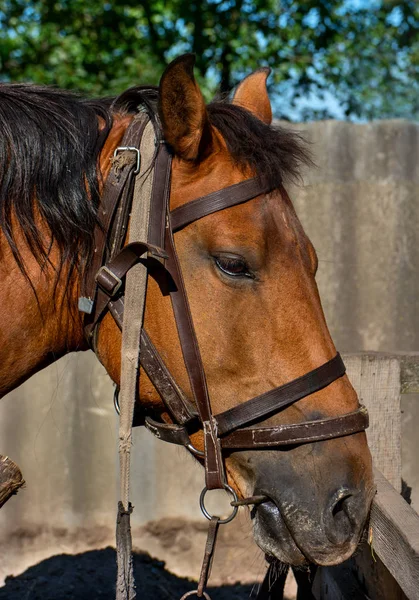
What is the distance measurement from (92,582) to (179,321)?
93.9 inches

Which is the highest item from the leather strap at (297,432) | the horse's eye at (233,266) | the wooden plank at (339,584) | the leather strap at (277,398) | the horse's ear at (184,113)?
the horse's ear at (184,113)

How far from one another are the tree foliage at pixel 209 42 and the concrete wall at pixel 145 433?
2931 millimetres

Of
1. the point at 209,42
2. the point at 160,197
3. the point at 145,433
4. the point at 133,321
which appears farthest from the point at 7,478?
the point at 209,42

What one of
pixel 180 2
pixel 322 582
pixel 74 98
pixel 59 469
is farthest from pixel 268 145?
pixel 180 2

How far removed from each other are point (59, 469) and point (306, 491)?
242 cm

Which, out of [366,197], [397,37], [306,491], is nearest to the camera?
[306,491]

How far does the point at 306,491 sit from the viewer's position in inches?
64.1

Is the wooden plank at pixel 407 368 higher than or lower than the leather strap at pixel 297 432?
lower

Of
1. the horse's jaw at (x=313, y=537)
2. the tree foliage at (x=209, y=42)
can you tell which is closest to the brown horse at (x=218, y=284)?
the horse's jaw at (x=313, y=537)

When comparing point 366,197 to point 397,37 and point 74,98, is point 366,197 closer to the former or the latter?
point 74,98

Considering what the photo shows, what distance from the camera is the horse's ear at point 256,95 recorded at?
7.42ft

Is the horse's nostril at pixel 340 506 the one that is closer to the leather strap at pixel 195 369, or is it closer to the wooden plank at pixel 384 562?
the wooden plank at pixel 384 562

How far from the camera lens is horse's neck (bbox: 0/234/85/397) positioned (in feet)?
5.77

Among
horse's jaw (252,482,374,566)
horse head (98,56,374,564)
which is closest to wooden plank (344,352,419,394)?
horse head (98,56,374,564)
